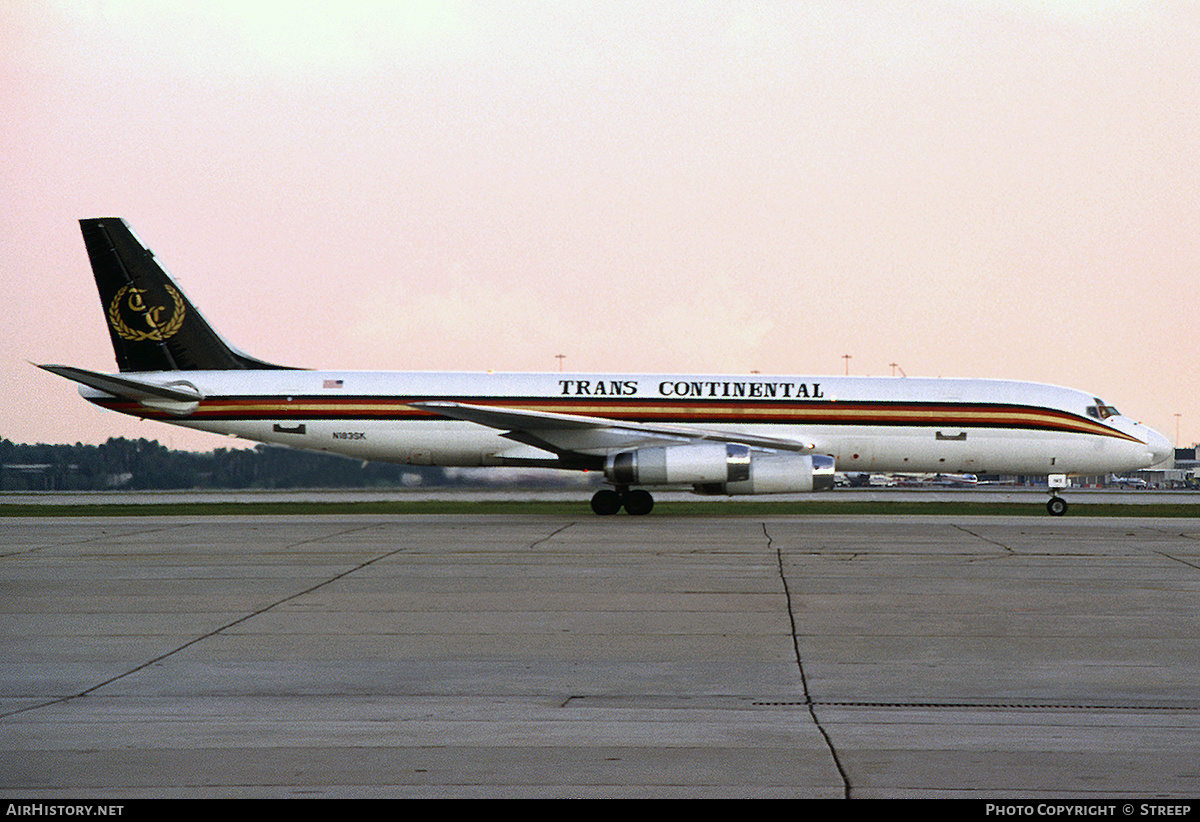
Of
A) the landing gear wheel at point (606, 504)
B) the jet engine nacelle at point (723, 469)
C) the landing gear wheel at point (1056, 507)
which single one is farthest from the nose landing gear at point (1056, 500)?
the landing gear wheel at point (606, 504)

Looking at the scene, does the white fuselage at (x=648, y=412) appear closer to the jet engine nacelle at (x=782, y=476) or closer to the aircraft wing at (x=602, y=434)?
the aircraft wing at (x=602, y=434)

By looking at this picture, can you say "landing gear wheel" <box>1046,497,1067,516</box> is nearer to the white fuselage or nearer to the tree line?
the white fuselage

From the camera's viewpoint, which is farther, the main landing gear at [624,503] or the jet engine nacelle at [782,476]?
the main landing gear at [624,503]

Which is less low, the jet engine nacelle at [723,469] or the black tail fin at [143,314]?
the black tail fin at [143,314]

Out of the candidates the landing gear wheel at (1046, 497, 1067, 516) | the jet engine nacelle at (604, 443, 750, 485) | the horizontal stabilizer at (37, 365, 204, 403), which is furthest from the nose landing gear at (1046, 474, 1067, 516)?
the horizontal stabilizer at (37, 365, 204, 403)

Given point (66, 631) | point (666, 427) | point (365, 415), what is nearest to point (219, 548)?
point (66, 631)
